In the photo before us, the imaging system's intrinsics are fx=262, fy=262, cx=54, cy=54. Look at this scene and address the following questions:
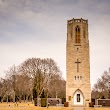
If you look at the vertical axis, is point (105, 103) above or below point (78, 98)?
below

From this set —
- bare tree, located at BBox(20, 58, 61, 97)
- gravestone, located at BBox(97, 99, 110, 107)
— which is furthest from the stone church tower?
bare tree, located at BBox(20, 58, 61, 97)

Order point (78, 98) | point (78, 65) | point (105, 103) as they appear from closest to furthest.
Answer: point (105, 103) → point (78, 98) → point (78, 65)

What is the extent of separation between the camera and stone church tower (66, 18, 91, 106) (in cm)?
4891

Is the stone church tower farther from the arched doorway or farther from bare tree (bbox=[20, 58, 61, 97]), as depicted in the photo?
bare tree (bbox=[20, 58, 61, 97])

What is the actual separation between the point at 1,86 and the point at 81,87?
33.8 m

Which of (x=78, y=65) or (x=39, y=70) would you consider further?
(x=39, y=70)

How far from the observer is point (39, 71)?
5875 centimetres

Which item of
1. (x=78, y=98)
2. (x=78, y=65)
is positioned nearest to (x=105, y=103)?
(x=78, y=98)

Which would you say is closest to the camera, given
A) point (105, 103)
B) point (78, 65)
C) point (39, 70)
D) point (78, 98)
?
point (105, 103)

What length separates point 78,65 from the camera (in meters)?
49.7

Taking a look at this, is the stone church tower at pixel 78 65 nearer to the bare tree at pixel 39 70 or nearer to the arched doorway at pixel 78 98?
the arched doorway at pixel 78 98

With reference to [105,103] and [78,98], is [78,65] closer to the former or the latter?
[78,98]

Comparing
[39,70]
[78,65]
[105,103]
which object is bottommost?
[105,103]

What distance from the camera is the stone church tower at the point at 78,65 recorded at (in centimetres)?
4891
